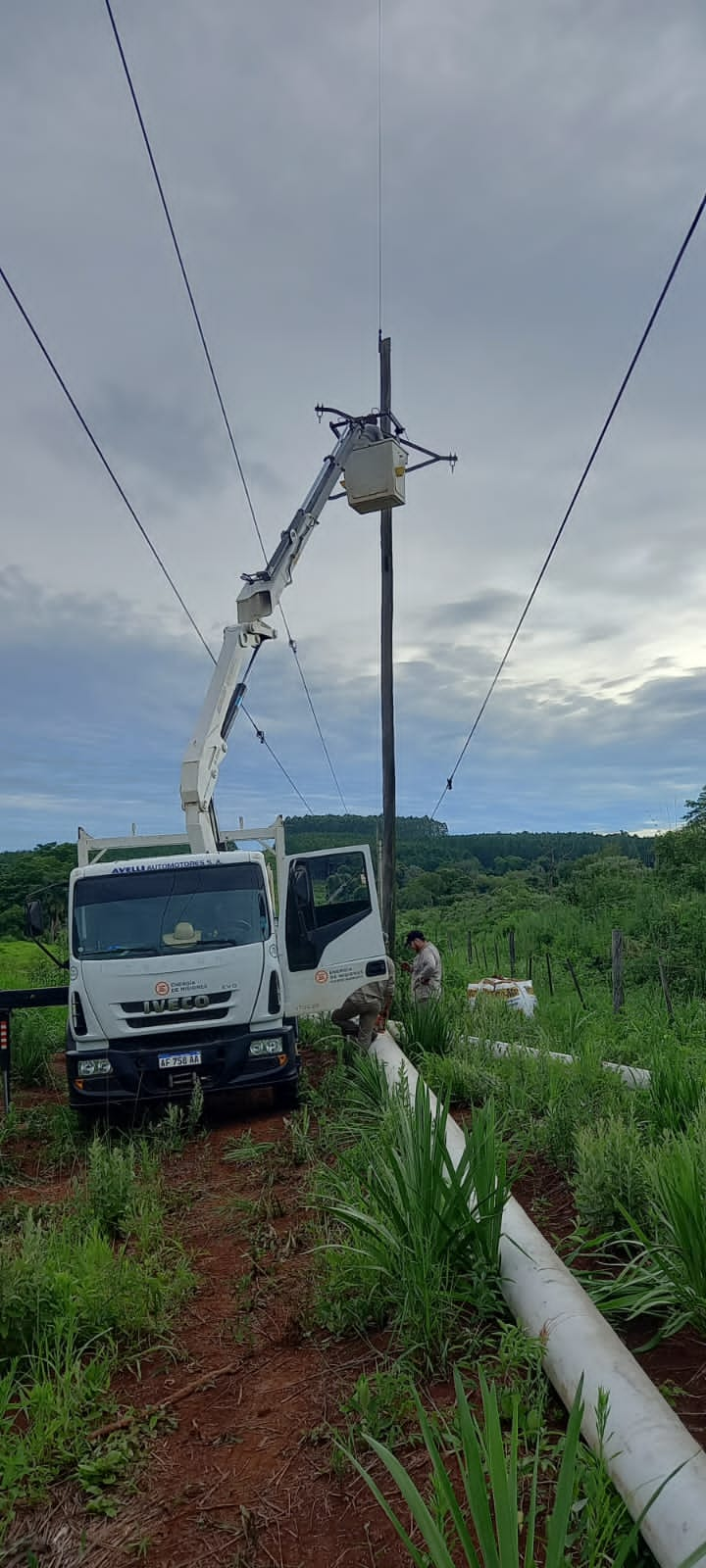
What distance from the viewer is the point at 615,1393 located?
2930 millimetres

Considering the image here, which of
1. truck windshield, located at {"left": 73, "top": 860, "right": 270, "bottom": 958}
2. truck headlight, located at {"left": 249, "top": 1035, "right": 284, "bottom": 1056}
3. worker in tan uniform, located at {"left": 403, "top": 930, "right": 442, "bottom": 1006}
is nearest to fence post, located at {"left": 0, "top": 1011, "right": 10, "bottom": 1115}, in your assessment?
truck windshield, located at {"left": 73, "top": 860, "right": 270, "bottom": 958}

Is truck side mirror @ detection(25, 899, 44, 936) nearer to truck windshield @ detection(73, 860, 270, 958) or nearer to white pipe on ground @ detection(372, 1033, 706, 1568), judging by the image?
truck windshield @ detection(73, 860, 270, 958)

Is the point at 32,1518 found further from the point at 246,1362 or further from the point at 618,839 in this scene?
the point at 618,839

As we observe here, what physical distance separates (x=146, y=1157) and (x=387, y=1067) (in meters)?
2.15

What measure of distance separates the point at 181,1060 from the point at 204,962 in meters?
0.84

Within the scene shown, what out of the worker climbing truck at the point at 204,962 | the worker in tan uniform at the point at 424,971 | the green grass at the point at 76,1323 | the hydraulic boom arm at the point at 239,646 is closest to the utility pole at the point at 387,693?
the hydraulic boom arm at the point at 239,646

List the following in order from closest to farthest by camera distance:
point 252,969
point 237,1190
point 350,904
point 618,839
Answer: point 237,1190, point 252,969, point 350,904, point 618,839

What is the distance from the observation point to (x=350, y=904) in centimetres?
993

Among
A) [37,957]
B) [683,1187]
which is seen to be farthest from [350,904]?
[37,957]

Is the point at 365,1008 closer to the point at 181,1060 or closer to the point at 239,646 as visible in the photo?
the point at 181,1060

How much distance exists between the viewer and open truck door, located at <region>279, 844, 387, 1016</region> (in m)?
9.63

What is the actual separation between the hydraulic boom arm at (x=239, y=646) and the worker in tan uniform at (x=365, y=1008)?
2.42 metres

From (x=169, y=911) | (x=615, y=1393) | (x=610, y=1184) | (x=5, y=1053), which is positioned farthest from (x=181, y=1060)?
(x=615, y=1393)

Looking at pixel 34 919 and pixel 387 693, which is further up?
pixel 387 693
